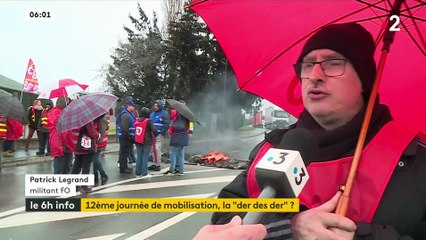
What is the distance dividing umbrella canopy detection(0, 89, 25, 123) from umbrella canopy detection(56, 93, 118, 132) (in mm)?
1578

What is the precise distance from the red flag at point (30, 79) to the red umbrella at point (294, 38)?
381 inches

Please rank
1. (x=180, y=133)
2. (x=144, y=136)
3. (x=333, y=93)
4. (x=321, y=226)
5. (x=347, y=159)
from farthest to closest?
(x=180, y=133) < (x=144, y=136) < (x=333, y=93) < (x=347, y=159) < (x=321, y=226)

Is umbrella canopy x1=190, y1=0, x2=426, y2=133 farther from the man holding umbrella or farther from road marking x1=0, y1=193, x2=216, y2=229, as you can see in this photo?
the man holding umbrella

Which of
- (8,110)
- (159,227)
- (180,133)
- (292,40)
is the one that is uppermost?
(292,40)

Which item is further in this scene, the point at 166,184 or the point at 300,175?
the point at 166,184

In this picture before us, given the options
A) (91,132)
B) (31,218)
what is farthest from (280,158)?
(91,132)

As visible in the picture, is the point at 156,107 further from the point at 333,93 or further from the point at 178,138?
the point at 333,93

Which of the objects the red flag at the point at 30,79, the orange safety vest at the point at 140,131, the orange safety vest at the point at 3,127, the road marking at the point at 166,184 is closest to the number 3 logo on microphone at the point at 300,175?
the road marking at the point at 166,184

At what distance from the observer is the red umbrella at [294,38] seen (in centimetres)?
203

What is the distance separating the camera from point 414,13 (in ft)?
6.42

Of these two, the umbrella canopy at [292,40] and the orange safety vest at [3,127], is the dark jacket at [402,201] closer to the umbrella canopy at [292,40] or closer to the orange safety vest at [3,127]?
the umbrella canopy at [292,40]

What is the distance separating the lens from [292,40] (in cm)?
219

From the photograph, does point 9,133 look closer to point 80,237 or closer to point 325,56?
point 80,237

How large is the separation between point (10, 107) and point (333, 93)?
24.1 feet
